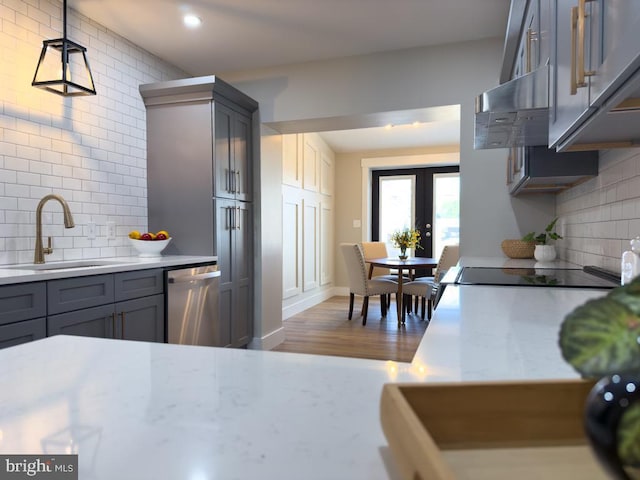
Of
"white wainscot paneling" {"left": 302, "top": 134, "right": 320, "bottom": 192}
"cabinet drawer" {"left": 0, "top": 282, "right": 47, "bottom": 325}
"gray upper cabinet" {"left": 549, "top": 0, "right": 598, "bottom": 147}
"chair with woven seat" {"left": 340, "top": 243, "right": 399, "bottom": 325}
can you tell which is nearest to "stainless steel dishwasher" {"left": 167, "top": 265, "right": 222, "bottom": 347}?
"cabinet drawer" {"left": 0, "top": 282, "right": 47, "bottom": 325}

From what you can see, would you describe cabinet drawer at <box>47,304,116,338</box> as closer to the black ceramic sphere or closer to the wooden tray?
the wooden tray

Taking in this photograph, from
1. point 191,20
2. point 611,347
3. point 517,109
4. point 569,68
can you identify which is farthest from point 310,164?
point 611,347

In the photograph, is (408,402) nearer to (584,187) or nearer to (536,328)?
(536,328)

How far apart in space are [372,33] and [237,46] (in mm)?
1068

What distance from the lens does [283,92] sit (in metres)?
3.92

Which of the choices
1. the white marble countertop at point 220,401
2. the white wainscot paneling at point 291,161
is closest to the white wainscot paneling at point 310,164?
the white wainscot paneling at point 291,161

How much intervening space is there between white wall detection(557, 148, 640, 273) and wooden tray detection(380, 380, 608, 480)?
1557 mm

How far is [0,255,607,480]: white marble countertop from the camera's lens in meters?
0.41

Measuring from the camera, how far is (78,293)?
2.14 meters

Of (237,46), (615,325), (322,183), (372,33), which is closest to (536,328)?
(615,325)

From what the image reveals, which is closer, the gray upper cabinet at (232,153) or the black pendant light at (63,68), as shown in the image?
the black pendant light at (63,68)

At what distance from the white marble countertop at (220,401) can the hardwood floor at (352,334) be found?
3.03 m

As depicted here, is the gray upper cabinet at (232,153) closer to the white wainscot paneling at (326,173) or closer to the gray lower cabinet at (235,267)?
the gray lower cabinet at (235,267)

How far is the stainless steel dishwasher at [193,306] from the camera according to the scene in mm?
2834
